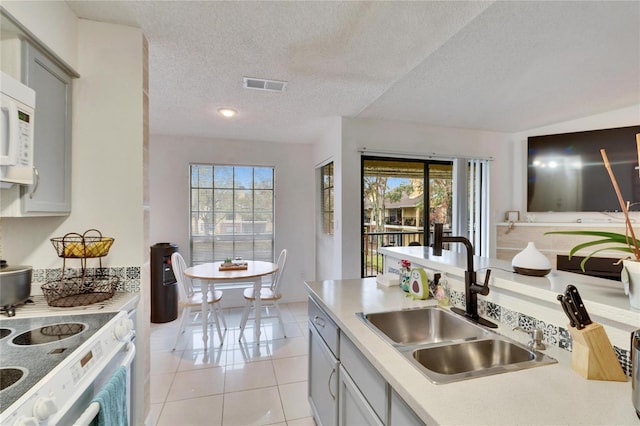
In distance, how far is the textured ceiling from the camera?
1579 millimetres

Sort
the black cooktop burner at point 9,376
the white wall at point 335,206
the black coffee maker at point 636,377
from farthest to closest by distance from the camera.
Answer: the white wall at point 335,206 → the black cooktop burner at point 9,376 → the black coffee maker at point 636,377

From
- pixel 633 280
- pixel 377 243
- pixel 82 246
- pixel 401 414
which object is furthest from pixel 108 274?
pixel 377 243

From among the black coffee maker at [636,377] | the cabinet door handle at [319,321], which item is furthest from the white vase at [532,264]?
the cabinet door handle at [319,321]

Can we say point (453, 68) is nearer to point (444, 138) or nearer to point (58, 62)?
point (444, 138)

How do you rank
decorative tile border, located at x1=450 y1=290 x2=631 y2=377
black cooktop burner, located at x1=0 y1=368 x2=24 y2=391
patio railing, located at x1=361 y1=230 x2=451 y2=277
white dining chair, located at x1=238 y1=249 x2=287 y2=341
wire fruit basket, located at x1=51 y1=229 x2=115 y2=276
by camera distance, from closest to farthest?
black cooktop burner, located at x1=0 y1=368 x2=24 y2=391, decorative tile border, located at x1=450 y1=290 x2=631 y2=377, wire fruit basket, located at x1=51 y1=229 x2=115 y2=276, white dining chair, located at x1=238 y1=249 x2=287 y2=341, patio railing, located at x1=361 y1=230 x2=451 y2=277

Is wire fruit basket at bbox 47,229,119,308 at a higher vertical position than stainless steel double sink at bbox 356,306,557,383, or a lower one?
higher

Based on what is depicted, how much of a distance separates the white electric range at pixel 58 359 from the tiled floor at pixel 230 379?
0.94m

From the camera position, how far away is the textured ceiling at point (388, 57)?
1579 millimetres

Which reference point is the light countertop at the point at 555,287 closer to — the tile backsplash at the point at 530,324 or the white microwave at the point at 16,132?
the tile backsplash at the point at 530,324

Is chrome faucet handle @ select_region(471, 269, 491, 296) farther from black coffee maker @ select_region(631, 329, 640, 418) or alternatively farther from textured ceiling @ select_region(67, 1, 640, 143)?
textured ceiling @ select_region(67, 1, 640, 143)

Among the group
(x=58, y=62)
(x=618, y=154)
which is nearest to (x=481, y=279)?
(x=58, y=62)

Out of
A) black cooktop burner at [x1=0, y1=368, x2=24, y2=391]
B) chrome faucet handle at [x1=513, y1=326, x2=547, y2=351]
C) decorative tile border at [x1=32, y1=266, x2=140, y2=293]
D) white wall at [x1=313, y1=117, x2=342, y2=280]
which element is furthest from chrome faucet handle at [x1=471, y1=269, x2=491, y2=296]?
white wall at [x1=313, y1=117, x2=342, y2=280]

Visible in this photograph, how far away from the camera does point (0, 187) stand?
4.07ft

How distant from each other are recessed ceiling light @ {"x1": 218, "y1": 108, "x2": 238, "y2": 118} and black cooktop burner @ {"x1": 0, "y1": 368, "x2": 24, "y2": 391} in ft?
8.64
